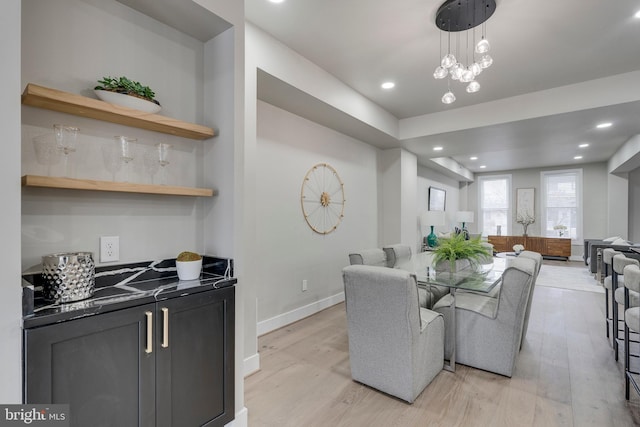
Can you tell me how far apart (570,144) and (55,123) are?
724 cm

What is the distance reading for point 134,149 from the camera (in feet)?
5.51

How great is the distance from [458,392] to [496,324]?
0.61 meters

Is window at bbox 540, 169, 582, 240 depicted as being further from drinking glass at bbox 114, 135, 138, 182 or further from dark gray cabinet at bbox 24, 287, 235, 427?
drinking glass at bbox 114, 135, 138, 182

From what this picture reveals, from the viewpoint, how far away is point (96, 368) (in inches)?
48.1

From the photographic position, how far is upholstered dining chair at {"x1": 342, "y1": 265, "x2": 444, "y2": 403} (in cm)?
203

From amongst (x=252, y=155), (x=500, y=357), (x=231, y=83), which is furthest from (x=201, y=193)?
(x=500, y=357)

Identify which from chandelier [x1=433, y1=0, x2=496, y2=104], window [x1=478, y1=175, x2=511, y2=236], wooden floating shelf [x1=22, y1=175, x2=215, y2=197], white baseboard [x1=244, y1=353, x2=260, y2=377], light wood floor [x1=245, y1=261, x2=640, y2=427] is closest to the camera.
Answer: wooden floating shelf [x1=22, y1=175, x2=215, y2=197]

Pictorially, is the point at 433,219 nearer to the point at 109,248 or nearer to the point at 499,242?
the point at 499,242

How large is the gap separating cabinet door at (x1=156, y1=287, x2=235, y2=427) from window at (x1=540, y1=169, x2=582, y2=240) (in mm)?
10296

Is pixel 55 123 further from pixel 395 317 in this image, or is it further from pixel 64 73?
pixel 395 317

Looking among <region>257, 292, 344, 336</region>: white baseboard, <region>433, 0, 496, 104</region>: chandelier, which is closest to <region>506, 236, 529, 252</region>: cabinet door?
<region>257, 292, 344, 336</region>: white baseboard

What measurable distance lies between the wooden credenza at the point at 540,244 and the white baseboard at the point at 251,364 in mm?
8955

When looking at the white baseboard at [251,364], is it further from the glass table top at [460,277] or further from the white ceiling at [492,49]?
the white ceiling at [492,49]

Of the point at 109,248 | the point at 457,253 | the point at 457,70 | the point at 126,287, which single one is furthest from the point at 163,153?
the point at 457,253
